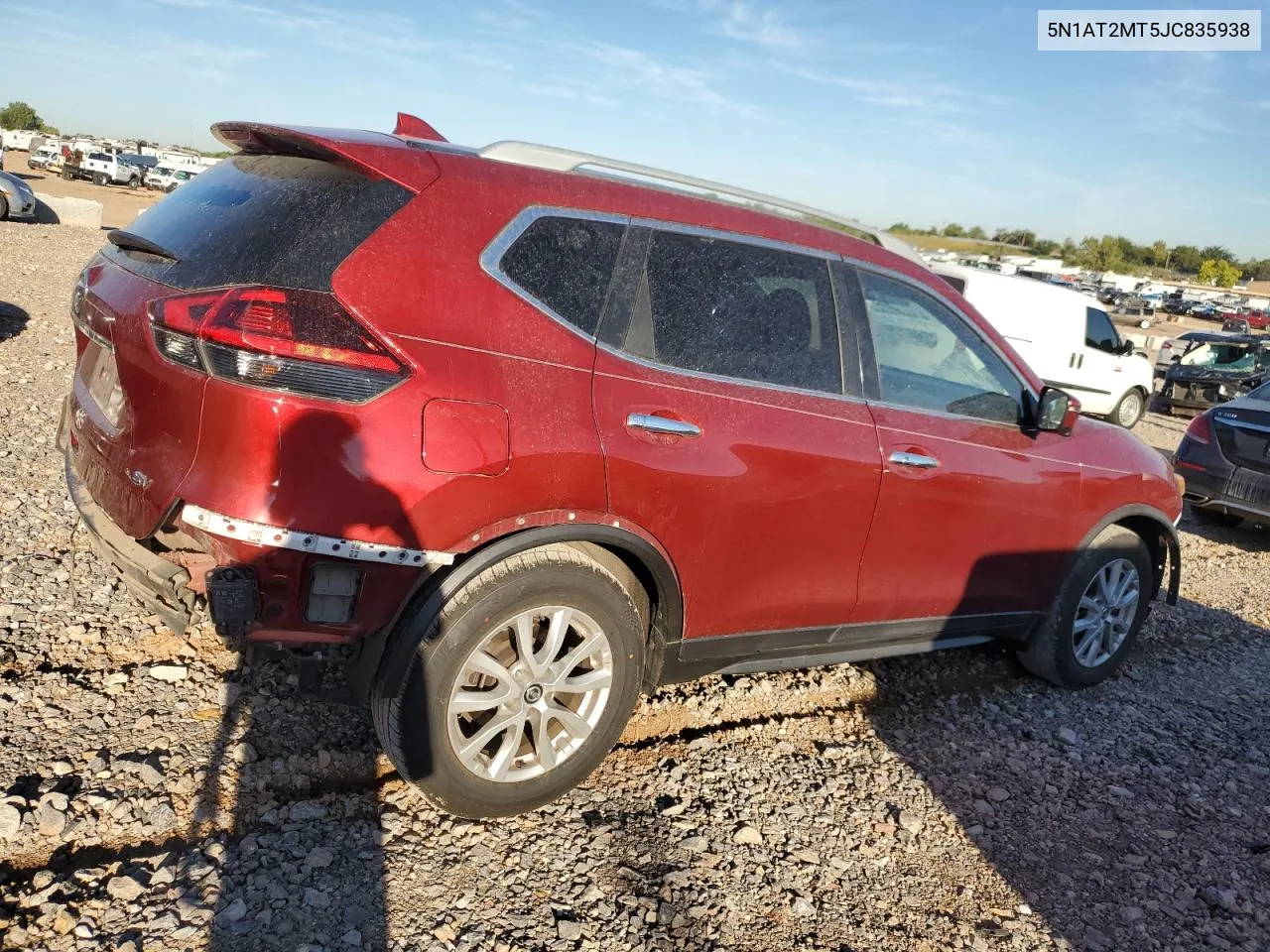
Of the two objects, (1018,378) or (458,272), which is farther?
(1018,378)

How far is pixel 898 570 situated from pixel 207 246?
8.93 ft

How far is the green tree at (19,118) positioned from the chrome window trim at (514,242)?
10139 centimetres

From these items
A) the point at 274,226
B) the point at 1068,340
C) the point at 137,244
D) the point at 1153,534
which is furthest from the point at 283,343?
the point at 1068,340

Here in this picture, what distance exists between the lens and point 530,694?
2967mm

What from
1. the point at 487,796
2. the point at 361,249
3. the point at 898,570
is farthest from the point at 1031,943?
the point at 361,249

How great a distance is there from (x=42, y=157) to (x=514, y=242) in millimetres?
62246

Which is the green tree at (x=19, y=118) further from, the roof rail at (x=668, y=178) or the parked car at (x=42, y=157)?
the roof rail at (x=668, y=178)

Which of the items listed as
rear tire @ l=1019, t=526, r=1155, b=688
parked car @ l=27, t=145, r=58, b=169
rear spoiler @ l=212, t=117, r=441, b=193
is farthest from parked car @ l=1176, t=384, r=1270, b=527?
parked car @ l=27, t=145, r=58, b=169

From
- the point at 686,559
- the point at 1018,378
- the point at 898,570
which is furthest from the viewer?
the point at 1018,378

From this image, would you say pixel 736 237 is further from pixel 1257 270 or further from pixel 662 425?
pixel 1257 270

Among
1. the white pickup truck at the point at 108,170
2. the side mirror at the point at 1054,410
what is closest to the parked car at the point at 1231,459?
the side mirror at the point at 1054,410

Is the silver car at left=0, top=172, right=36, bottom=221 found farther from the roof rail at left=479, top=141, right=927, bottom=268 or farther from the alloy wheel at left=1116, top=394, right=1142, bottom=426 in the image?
the roof rail at left=479, top=141, right=927, bottom=268

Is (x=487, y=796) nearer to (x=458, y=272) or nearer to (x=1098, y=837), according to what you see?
(x=458, y=272)

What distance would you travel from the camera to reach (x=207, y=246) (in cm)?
277
